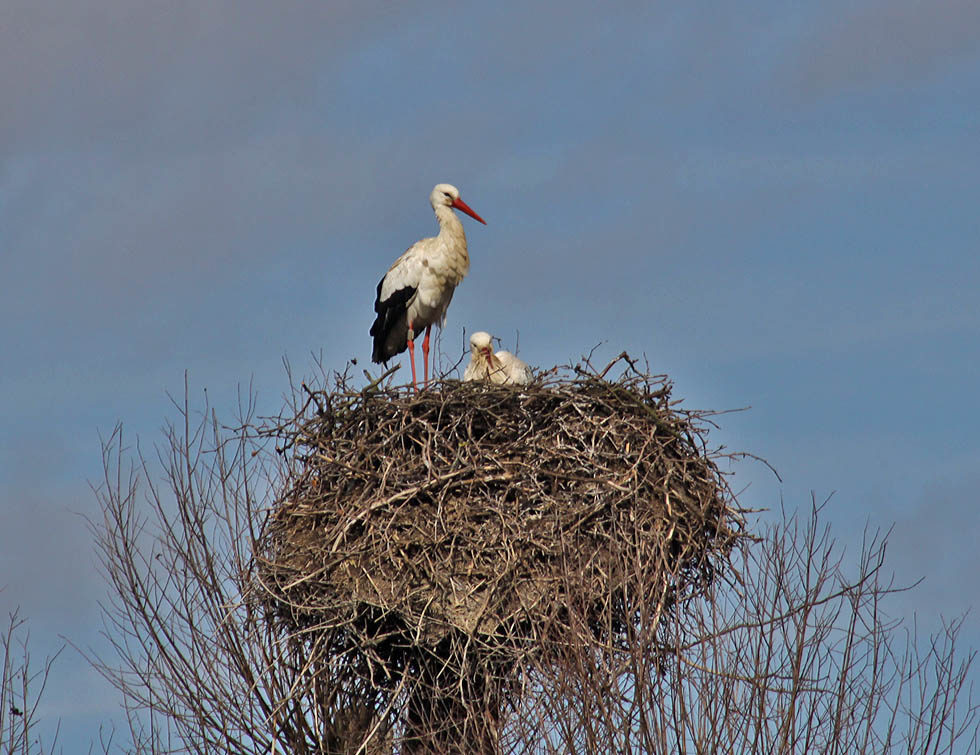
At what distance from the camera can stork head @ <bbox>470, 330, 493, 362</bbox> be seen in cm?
1152

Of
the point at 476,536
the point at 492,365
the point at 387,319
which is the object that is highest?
the point at 387,319

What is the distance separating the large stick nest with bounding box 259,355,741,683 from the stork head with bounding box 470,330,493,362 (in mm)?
1394

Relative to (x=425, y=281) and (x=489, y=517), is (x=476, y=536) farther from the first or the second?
(x=425, y=281)

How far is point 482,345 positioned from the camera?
11570mm

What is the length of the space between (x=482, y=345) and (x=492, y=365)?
21 centimetres

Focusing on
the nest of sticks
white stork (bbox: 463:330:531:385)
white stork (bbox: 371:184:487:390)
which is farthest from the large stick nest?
white stork (bbox: 371:184:487:390)

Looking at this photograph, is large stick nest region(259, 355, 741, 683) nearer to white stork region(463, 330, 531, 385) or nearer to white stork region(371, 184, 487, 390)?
white stork region(463, 330, 531, 385)

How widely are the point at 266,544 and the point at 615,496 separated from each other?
2161 mm

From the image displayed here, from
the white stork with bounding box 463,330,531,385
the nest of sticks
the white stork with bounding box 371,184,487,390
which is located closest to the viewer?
the nest of sticks

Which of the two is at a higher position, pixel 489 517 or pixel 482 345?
pixel 482 345

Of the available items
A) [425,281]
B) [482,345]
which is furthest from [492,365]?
[425,281]

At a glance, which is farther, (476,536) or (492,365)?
(492,365)

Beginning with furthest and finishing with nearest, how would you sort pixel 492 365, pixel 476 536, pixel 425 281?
pixel 425 281 → pixel 492 365 → pixel 476 536

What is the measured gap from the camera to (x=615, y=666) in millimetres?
9312
